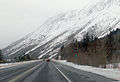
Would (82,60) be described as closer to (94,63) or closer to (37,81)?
(94,63)

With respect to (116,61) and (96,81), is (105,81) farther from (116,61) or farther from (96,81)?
(116,61)

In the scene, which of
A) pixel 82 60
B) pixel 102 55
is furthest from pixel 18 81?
pixel 82 60

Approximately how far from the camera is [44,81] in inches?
543

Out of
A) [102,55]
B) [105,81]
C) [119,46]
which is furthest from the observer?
[119,46]

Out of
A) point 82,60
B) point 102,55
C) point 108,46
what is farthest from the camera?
point 108,46

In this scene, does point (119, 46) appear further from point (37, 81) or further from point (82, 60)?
point (37, 81)

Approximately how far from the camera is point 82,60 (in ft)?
154

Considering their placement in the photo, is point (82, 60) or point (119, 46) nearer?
point (82, 60)

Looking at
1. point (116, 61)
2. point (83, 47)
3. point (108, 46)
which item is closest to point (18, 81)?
point (116, 61)

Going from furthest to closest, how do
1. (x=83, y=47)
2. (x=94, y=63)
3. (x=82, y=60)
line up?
(x=83, y=47) → (x=82, y=60) → (x=94, y=63)

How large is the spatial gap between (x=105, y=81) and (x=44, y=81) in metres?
4.06

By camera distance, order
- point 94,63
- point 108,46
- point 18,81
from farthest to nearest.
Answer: point 108,46
point 94,63
point 18,81

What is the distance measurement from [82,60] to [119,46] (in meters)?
29.6

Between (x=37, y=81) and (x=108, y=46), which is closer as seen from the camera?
(x=37, y=81)
